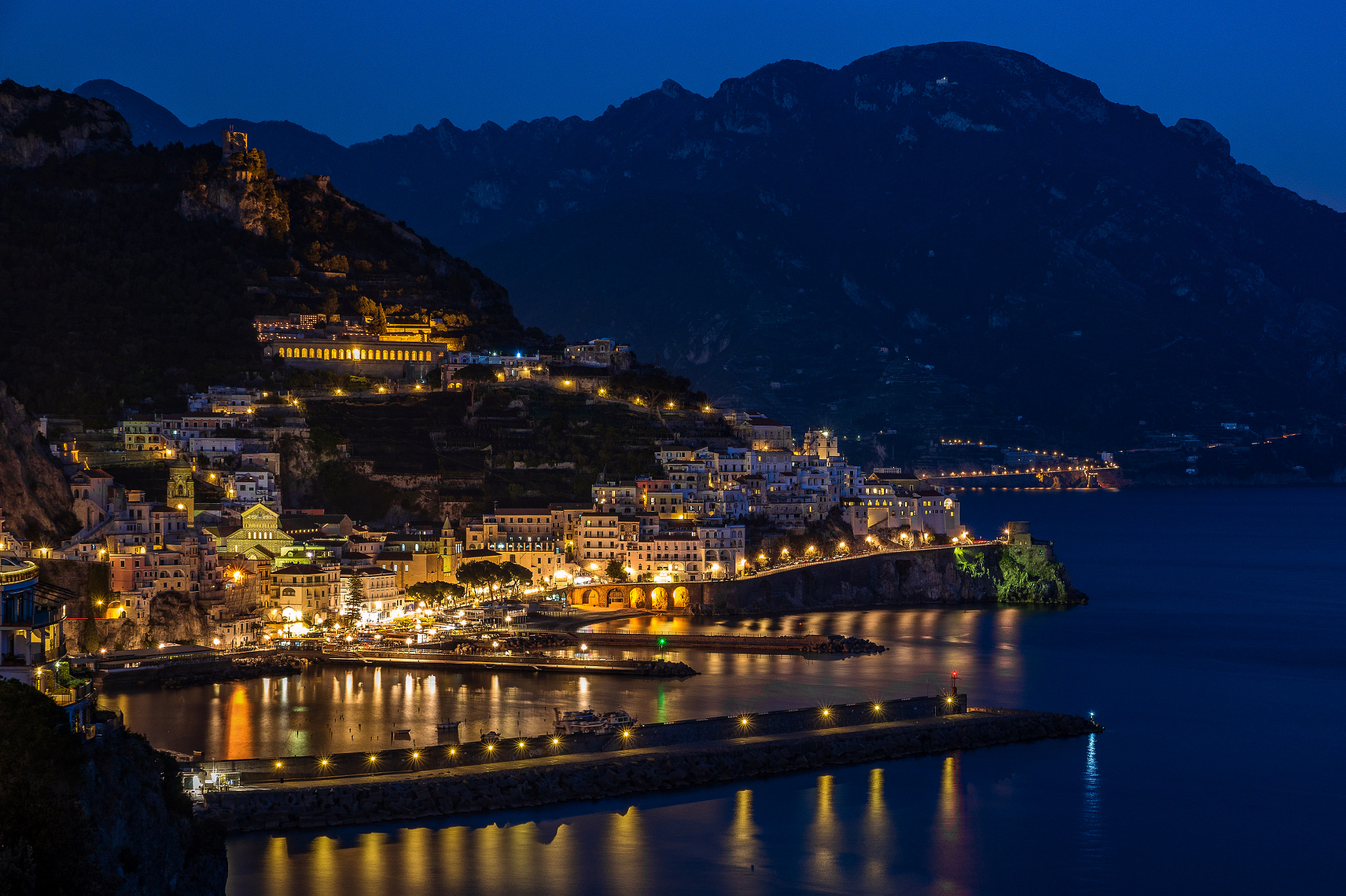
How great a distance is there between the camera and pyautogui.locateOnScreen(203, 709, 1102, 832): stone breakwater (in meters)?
30.4

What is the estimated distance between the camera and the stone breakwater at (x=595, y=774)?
99.6 ft

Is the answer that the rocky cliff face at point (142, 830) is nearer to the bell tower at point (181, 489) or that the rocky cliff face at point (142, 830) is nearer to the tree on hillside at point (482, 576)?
the bell tower at point (181, 489)

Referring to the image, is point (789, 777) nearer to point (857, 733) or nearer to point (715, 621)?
point (857, 733)

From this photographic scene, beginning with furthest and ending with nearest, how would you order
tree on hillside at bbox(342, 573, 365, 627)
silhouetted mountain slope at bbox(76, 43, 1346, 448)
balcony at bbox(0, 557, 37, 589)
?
silhouetted mountain slope at bbox(76, 43, 1346, 448), tree on hillside at bbox(342, 573, 365, 627), balcony at bbox(0, 557, 37, 589)

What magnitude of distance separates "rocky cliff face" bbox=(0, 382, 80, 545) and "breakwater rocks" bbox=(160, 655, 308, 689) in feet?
25.0

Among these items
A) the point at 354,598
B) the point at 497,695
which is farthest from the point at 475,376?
the point at 497,695

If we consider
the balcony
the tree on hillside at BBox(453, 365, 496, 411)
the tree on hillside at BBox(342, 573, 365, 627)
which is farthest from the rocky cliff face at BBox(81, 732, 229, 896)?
the tree on hillside at BBox(453, 365, 496, 411)

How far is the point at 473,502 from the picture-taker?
66188 mm

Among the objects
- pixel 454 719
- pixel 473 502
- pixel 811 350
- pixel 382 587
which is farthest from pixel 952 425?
pixel 454 719

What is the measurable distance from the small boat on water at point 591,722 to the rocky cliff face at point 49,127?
194ft

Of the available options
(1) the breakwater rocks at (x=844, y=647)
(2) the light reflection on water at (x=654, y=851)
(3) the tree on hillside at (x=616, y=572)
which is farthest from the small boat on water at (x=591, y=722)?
(3) the tree on hillside at (x=616, y=572)

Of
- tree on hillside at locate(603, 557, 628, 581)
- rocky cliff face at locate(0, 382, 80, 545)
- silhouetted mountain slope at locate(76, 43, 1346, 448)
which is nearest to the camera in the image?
rocky cliff face at locate(0, 382, 80, 545)

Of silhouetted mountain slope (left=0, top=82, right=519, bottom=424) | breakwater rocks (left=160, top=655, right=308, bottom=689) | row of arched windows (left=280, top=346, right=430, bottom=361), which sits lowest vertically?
breakwater rocks (left=160, top=655, right=308, bottom=689)

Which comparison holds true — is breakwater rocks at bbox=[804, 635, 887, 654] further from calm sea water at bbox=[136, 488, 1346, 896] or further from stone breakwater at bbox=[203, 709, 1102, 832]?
stone breakwater at bbox=[203, 709, 1102, 832]
